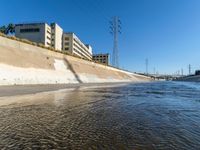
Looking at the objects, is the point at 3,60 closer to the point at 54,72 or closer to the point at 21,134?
the point at 54,72

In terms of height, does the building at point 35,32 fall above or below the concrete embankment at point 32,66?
above

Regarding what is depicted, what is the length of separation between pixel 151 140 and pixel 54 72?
148ft

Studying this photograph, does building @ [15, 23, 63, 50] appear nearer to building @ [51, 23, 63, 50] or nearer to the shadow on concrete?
building @ [51, 23, 63, 50]

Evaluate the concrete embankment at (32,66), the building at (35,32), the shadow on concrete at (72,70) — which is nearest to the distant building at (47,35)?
the building at (35,32)

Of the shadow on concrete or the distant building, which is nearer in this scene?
the shadow on concrete

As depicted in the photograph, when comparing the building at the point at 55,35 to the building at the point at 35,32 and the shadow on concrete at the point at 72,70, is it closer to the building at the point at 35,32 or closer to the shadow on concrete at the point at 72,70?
the building at the point at 35,32

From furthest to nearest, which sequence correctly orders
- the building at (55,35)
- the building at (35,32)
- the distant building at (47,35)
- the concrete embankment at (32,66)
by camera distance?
1. the building at (55,35)
2. the distant building at (47,35)
3. the building at (35,32)
4. the concrete embankment at (32,66)

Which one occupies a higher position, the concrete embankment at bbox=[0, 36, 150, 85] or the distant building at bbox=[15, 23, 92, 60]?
the distant building at bbox=[15, 23, 92, 60]

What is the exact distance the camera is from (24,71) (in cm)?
3897

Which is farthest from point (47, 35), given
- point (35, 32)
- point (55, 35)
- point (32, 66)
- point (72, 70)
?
point (32, 66)

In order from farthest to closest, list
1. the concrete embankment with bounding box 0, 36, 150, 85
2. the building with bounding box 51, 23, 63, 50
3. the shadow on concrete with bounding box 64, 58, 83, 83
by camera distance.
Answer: the building with bounding box 51, 23, 63, 50 < the shadow on concrete with bounding box 64, 58, 83, 83 < the concrete embankment with bounding box 0, 36, 150, 85

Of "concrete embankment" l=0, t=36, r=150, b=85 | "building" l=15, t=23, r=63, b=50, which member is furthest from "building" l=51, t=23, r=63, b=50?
"concrete embankment" l=0, t=36, r=150, b=85

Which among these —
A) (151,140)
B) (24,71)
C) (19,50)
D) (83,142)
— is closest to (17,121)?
(83,142)

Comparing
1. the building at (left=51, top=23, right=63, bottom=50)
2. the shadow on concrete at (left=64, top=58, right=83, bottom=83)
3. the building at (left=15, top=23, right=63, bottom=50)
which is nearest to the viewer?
the shadow on concrete at (left=64, top=58, right=83, bottom=83)
